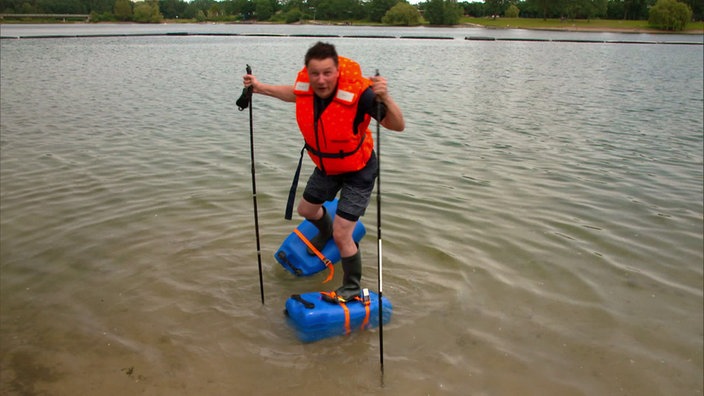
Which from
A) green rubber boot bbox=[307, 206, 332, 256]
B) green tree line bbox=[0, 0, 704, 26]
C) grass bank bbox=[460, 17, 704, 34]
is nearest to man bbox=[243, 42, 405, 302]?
green rubber boot bbox=[307, 206, 332, 256]

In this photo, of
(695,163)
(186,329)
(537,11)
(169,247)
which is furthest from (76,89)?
(537,11)

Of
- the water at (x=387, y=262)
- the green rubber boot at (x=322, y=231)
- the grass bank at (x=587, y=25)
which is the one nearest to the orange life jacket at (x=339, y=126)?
the green rubber boot at (x=322, y=231)

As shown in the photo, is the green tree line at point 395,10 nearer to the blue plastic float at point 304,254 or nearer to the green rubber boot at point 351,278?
the blue plastic float at point 304,254

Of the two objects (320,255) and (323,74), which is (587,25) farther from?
(323,74)

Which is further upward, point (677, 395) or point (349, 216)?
point (349, 216)

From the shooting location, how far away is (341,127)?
5.34 meters

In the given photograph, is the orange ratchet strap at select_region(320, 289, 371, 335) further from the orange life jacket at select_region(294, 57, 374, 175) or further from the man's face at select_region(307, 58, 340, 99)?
the man's face at select_region(307, 58, 340, 99)

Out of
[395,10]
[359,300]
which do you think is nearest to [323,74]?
[359,300]

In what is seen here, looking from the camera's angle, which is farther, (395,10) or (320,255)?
(395,10)

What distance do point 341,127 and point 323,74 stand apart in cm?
53

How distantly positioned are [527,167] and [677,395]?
24.2 feet

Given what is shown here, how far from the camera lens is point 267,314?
5949mm

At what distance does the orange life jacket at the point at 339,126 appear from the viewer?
→ 5.25 meters

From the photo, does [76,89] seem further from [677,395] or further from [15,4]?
[15,4]
